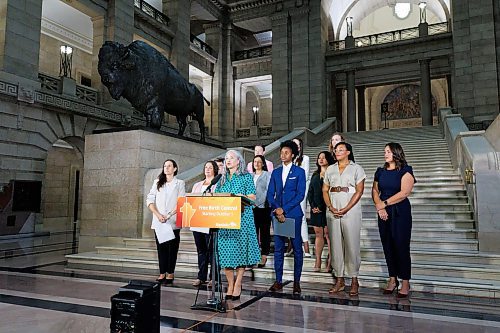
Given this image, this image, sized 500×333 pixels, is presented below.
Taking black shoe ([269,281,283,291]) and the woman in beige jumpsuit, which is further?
black shoe ([269,281,283,291])

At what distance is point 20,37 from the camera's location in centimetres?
1156

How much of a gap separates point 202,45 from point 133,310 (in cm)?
2069

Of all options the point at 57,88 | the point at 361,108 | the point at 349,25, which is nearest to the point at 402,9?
the point at 349,25

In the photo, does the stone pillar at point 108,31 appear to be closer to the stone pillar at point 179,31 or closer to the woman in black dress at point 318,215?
the stone pillar at point 179,31

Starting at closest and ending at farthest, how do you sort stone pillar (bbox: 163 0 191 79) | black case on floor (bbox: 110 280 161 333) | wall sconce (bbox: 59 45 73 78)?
black case on floor (bbox: 110 280 161 333) < wall sconce (bbox: 59 45 73 78) < stone pillar (bbox: 163 0 191 79)

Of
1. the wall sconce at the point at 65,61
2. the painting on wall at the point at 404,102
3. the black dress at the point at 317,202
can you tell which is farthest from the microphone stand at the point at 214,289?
the painting on wall at the point at 404,102

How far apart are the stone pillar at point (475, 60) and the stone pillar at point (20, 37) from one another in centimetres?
1591

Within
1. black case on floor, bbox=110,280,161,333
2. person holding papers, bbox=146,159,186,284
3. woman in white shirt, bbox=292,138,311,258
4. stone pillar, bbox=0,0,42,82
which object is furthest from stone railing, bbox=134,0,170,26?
black case on floor, bbox=110,280,161,333

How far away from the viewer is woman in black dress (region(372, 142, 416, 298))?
4.15 m

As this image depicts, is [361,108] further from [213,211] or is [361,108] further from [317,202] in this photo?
[213,211]

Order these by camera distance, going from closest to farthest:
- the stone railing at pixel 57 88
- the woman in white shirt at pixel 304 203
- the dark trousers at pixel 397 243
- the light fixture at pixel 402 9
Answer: the dark trousers at pixel 397 243
the woman in white shirt at pixel 304 203
the stone railing at pixel 57 88
the light fixture at pixel 402 9

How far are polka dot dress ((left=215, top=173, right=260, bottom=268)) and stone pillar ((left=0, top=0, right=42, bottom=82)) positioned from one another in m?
10.2

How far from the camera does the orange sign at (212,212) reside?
3391mm

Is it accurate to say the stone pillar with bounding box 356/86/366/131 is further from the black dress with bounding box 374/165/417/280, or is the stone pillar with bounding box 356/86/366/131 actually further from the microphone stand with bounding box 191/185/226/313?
the microphone stand with bounding box 191/185/226/313
